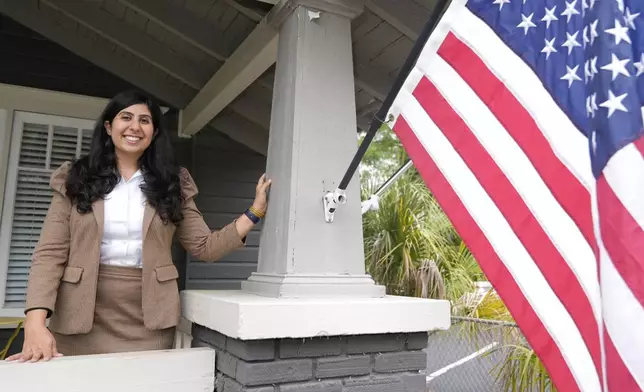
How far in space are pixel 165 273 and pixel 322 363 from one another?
0.65 metres

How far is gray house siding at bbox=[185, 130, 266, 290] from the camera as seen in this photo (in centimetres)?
444

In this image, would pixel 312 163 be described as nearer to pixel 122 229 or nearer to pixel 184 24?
pixel 122 229

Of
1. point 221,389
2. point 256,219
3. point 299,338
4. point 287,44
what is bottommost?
point 221,389

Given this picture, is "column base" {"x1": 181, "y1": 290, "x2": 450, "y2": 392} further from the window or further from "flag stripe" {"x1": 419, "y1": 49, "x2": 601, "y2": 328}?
the window

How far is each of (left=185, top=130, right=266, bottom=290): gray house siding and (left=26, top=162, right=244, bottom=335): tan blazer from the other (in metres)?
2.46

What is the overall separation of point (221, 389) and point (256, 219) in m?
0.65

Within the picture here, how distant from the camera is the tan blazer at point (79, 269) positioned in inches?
68.9

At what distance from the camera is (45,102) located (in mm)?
4098

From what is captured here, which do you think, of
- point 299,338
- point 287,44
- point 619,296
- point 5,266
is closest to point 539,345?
point 619,296

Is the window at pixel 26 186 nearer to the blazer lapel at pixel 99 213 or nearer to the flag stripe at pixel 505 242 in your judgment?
the blazer lapel at pixel 99 213

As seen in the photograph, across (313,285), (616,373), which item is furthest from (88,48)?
(616,373)

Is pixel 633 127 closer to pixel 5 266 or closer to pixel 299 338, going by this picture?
pixel 299 338

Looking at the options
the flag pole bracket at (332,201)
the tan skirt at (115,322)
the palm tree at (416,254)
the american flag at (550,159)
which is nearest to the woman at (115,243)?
the tan skirt at (115,322)

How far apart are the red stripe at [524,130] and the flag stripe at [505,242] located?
5.7 inches
